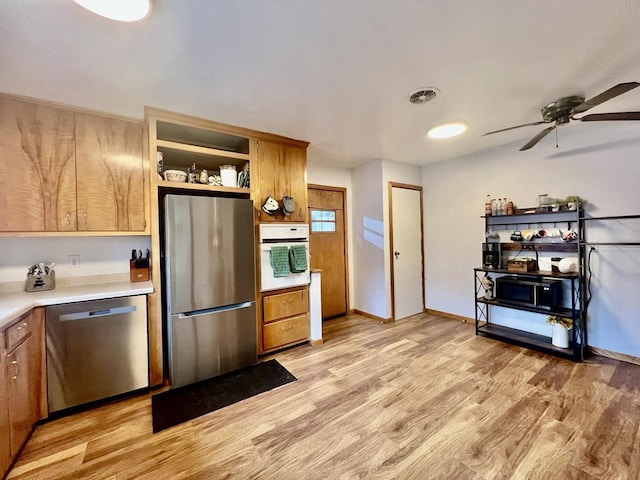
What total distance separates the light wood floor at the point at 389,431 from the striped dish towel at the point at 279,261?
0.92 metres

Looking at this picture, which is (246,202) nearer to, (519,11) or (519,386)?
(519,11)

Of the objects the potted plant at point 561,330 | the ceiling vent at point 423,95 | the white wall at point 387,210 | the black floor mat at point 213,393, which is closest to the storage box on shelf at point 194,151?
the ceiling vent at point 423,95

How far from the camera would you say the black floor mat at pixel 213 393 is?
1.93 m

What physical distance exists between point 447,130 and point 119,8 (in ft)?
8.97

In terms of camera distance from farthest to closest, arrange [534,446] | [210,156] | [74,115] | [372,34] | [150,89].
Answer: [210,156], [74,115], [150,89], [534,446], [372,34]

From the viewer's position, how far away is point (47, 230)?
2.03 meters

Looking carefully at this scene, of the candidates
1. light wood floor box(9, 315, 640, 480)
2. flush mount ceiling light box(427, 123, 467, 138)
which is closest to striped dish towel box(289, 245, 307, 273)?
light wood floor box(9, 315, 640, 480)

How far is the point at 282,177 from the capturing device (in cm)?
294

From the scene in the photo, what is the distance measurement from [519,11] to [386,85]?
2.62 feet

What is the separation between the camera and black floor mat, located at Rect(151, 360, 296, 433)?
1927 millimetres

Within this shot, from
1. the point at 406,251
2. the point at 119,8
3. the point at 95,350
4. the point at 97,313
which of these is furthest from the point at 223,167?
the point at 406,251

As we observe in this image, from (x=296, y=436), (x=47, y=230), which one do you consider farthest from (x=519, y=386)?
(x=47, y=230)

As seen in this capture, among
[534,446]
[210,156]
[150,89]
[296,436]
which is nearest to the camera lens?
[534,446]

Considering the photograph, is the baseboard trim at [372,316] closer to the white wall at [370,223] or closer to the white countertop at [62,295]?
the white wall at [370,223]
